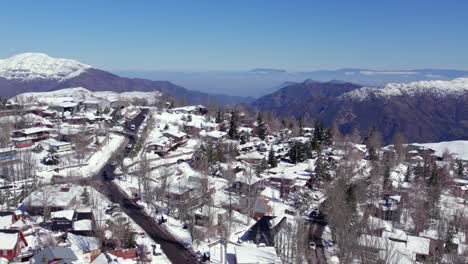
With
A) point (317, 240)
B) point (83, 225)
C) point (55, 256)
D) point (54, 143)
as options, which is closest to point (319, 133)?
point (317, 240)

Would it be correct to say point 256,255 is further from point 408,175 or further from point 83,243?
point 408,175

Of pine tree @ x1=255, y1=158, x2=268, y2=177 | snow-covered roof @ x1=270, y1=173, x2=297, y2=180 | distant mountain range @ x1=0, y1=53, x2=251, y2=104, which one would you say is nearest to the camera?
snow-covered roof @ x1=270, y1=173, x2=297, y2=180

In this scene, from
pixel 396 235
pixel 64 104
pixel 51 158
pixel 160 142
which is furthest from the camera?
pixel 64 104

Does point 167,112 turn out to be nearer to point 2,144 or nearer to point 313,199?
point 2,144

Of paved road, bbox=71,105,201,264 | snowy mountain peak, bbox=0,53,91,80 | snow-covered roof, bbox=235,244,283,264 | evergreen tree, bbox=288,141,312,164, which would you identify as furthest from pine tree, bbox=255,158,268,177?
snowy mountain peak, bbox=0,53,91,80

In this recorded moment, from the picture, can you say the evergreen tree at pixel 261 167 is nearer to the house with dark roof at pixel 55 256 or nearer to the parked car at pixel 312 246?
the parked car at pixel 312 246

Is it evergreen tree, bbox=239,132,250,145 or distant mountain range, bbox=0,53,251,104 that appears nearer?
evergreen tree, bbox=239,132,250,145

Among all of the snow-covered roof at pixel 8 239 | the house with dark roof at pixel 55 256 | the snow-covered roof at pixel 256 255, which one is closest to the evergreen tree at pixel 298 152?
the snow-covered roof at pixel 256 255

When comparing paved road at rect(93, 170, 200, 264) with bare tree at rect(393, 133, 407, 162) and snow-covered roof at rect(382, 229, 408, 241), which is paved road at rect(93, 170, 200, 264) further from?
bare tree at rect(393, 133, 407, 162)
